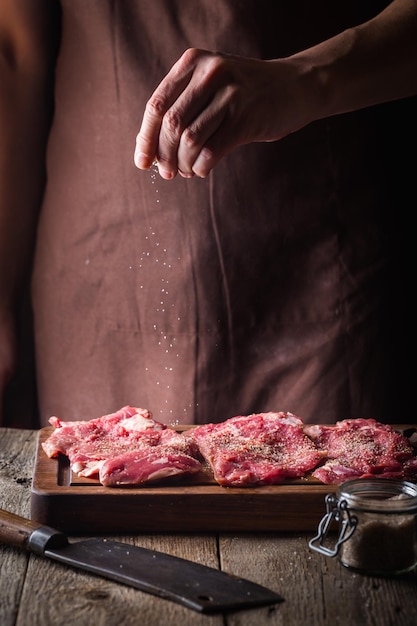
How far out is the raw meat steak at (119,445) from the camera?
5.31 feet

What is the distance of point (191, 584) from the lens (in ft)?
4.24

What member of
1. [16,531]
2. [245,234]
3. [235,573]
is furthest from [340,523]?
[245,234]

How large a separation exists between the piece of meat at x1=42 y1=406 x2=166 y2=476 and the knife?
207 mm

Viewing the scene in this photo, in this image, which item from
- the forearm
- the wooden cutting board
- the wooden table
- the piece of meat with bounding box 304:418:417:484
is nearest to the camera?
the wooden table

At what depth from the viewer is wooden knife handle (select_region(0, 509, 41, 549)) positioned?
56.4 inches

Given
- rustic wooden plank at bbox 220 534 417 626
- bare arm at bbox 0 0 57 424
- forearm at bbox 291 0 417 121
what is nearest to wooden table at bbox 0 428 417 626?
rustic wooden plank at bbox 220 534 417 626

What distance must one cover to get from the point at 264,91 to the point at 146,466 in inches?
30.7

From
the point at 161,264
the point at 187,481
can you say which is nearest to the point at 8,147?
the point at 161,264

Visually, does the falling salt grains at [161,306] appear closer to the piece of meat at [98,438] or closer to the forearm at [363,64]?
the piece of meat at [98,438]

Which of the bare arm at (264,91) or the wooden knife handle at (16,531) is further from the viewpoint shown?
the bare arm at (264,91)

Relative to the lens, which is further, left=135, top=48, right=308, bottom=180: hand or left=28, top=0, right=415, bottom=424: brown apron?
left=28, top=0, right=415, bottom=424: brown apron

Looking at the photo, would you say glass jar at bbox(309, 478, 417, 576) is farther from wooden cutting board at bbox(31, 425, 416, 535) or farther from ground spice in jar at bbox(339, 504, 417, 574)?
wooden cutting board at bbox(31, 425, 416, 535)

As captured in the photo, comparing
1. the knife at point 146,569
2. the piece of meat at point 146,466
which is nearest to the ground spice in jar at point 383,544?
the knife at point 146,569

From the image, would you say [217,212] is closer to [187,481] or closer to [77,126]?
[77,126]
